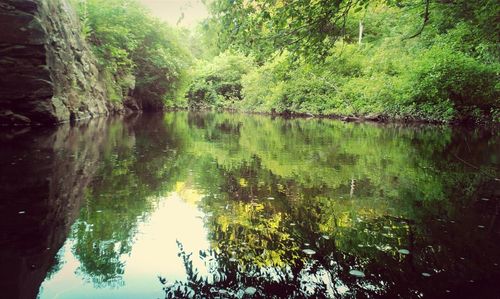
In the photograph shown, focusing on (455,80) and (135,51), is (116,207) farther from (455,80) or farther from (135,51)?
(135,51)

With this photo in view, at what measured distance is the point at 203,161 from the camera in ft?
25.3

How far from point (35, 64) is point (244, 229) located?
36.3ft

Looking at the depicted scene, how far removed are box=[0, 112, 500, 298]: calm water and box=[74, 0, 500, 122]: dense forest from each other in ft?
6.98

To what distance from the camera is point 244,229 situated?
3705mm

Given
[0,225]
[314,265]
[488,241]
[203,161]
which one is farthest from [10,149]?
[488,241]

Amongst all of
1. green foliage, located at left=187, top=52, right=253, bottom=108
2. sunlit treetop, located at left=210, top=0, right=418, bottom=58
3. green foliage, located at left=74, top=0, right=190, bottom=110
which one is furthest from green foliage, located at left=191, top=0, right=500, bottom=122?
green foliage, located at left=187, top=52, right=253, bottom=108

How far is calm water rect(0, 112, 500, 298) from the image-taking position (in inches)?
103

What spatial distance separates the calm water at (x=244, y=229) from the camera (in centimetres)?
262

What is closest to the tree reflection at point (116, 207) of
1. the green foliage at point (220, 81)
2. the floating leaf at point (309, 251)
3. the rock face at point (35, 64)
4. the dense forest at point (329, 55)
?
the floating leaf at point (309, 251)

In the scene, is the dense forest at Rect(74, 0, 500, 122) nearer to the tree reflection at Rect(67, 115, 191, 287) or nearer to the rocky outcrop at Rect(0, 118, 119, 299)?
the tree reflection at Rect(67, 115, 191, 287)

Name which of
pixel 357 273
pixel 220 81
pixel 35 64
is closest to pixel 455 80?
pixel 35 64

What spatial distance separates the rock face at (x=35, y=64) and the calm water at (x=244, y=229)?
5352 millimetres

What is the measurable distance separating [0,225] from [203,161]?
4.50 metres

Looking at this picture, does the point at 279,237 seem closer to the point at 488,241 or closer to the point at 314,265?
the point at 314,265
